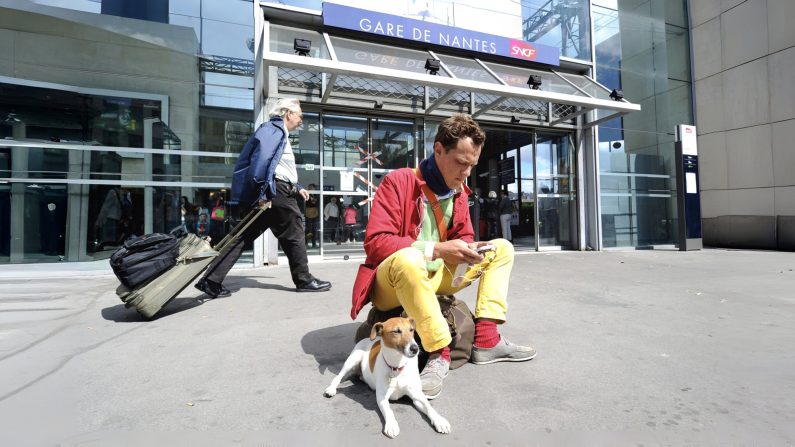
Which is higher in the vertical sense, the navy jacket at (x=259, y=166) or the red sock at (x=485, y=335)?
the navy jacket at (x=259, y=166)

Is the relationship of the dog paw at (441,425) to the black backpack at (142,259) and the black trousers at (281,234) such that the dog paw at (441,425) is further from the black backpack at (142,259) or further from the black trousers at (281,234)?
the black trousers at (281,234)

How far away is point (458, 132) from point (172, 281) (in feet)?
8.71

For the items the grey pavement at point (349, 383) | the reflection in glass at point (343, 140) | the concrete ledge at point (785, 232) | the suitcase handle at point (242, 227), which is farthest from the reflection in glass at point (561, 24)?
the suitcase handle at point (242, 227)

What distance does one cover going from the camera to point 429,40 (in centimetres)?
731

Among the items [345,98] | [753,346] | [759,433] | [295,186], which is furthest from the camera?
[345,98]

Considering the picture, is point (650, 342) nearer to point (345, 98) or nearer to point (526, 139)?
point (345, 98)

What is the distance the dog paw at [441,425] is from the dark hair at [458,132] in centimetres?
125

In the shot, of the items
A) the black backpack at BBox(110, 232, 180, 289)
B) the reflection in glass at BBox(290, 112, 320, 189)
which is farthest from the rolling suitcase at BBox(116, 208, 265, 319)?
the reflection in glass at BBox(290, 112, 320, 189)

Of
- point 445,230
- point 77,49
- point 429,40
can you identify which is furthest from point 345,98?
point 445,230

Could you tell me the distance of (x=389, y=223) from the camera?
1.89 metres

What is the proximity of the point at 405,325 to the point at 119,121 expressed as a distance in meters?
6.68

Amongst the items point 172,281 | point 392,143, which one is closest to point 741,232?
point 392,143

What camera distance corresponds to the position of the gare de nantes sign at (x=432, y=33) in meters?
6.69

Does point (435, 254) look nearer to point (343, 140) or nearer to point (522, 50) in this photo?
point (343, 140)
